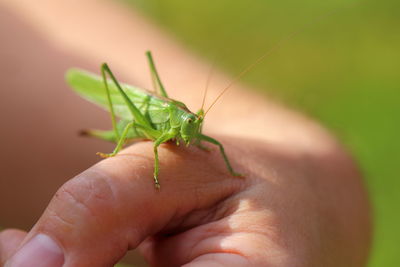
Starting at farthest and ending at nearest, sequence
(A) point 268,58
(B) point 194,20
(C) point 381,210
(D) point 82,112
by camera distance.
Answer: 1. (B) point 194,20
2. (A) point 268,58
3. (C) point 381,210
4. (D) point 82,112

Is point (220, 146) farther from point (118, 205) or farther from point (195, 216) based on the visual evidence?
point (118, 205)

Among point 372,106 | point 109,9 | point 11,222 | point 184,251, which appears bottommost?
point 11,222

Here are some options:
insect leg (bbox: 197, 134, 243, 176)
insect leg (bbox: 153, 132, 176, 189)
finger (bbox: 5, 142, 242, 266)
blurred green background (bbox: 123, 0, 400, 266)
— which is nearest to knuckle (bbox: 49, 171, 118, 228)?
finger (bbox: 5, 142, 242, 266)

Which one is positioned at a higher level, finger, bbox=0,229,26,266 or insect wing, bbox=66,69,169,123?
insect wing, bbox=66,69,169,123

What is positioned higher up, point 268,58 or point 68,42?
point 268,58

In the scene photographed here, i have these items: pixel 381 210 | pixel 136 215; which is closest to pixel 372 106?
pixel 381 210

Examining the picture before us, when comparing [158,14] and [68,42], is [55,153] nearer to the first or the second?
[68,42]

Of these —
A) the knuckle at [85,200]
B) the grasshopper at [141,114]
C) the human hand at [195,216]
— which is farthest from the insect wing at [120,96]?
the knuckle at [85,200]

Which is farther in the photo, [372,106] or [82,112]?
[372,106]

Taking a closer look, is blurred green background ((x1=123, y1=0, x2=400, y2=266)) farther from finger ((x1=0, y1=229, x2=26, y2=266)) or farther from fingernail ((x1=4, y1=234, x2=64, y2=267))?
fingernail ((x1=4, y1=234, x2=64, y2=267))
